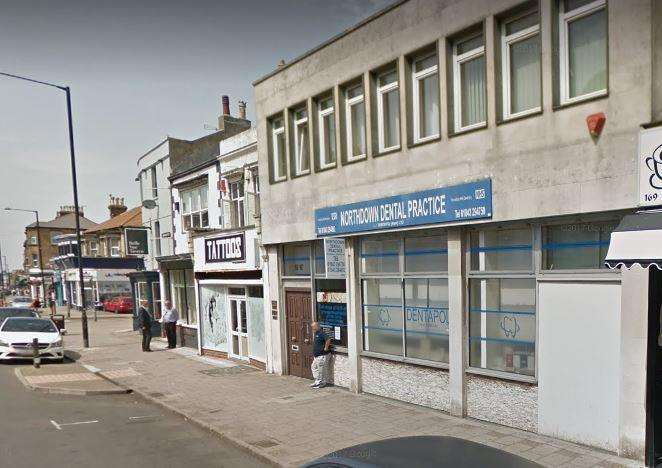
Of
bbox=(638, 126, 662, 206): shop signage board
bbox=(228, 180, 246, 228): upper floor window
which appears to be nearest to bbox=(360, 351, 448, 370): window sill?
bbox=(638, 126, 662, 206): shop signage board

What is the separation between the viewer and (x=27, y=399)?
34.8ft

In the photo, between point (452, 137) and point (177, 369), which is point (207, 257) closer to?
point (177, 369)

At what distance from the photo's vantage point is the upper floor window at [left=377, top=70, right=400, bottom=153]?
935 centimetres

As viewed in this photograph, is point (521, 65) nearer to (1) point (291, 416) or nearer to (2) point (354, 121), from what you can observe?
(2) point (354, 121)

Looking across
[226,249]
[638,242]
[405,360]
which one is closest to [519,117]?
[638,242]

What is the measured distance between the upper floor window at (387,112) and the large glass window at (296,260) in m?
3.55

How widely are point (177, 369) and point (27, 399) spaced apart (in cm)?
421

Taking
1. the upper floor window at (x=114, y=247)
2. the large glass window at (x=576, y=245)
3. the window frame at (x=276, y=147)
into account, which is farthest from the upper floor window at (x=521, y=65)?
the upper floor window at (x=114, y=247)

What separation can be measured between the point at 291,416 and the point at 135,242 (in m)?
15.6

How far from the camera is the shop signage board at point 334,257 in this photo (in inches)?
398

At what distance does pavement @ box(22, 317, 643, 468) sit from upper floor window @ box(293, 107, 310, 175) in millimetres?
5367

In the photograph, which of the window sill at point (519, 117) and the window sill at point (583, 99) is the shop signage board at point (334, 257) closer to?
the window sill at point (519, 117)

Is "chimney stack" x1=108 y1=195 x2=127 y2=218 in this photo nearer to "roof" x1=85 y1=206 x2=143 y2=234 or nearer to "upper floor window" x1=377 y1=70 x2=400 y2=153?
"roof" x1=85 y1=206 x2=143 y2=234

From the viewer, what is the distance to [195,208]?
704 inches
